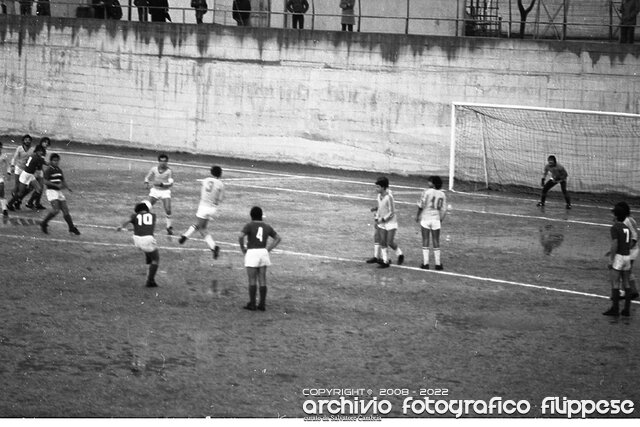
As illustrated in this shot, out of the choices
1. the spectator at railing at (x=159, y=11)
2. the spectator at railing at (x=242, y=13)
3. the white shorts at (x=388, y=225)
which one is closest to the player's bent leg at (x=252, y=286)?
the white shorts at (x=388, y=225)

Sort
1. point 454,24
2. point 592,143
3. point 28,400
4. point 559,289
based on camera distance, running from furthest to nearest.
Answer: point 454,24
point 592,143
point 559,289
point 28,400

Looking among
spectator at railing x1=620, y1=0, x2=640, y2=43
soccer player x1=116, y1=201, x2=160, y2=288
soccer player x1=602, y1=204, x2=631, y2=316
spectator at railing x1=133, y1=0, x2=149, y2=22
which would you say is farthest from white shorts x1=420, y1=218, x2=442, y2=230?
spectator at railing x1=133, y1=0, x2=149, y2=22

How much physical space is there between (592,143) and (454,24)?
7.73 meters

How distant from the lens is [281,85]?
3534cm

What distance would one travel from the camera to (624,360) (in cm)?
1433

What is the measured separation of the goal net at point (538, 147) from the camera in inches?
1228

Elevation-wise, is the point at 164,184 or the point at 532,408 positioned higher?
the point at 164,184

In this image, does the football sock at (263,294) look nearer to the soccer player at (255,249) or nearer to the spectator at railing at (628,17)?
the soccer player at (255,249)

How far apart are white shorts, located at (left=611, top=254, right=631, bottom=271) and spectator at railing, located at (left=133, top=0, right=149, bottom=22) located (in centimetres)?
2454

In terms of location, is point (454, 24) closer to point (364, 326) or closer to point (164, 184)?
point (164, 184)

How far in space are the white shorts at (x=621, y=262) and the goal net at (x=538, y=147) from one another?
14701 millimetres

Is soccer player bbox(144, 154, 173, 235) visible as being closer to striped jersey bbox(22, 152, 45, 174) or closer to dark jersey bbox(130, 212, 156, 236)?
striped jersey bbox(22, 152, 45, 174)

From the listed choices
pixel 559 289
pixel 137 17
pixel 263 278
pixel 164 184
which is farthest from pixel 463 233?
pixel 137 17

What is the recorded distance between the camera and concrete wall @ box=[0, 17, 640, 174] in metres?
32.5
